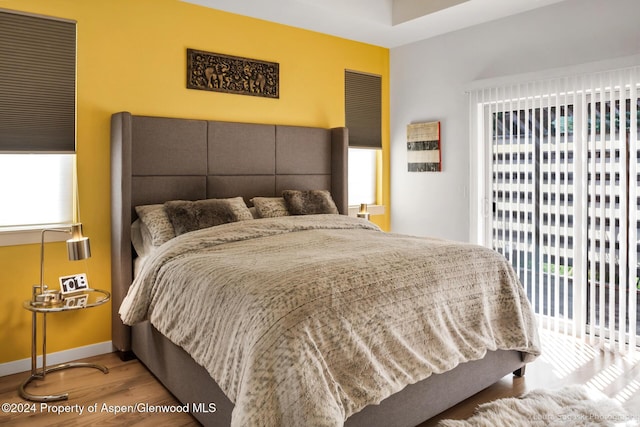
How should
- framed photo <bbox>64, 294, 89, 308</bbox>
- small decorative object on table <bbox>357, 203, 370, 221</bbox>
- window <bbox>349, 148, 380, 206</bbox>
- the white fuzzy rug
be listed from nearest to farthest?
the white fuzzy rug < framed photo <bbox>64, 294, 89, 308</bbox> < small decorative object on table <bbox>357, 203, 370, 221</bbox> < window <bbox>349, 148, 380, 206</bbox>

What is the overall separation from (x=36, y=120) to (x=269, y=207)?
5.34ft

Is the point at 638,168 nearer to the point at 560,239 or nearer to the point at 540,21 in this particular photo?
the point at 560,239

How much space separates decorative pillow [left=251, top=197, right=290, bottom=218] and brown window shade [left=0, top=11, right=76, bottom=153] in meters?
1.31

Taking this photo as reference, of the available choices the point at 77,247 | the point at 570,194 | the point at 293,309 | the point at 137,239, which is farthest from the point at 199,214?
the point at 570,194

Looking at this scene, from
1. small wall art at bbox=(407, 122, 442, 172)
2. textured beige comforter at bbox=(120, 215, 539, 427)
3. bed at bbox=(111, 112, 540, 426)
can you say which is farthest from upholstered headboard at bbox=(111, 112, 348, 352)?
small wall art at bbox=(407, 122, 442, 172)

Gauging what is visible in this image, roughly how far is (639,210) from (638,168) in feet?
0.93

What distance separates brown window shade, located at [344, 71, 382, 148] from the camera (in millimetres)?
4762

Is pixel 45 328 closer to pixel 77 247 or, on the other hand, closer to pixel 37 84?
pixel 77 247

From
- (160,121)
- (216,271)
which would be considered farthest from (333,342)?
(160,121)

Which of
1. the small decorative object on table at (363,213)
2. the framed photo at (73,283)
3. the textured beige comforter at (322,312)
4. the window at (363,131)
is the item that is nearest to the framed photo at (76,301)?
the framed photo at (73,283)

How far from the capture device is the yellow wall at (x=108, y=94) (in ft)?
10.0

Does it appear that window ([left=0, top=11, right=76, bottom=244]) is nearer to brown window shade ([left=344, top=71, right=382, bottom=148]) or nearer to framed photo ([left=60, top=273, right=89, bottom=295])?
framed photo ([left=60, top=273, right=89, bottom=295])

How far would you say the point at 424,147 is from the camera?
4.70 metres

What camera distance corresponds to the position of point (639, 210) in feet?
10.8
